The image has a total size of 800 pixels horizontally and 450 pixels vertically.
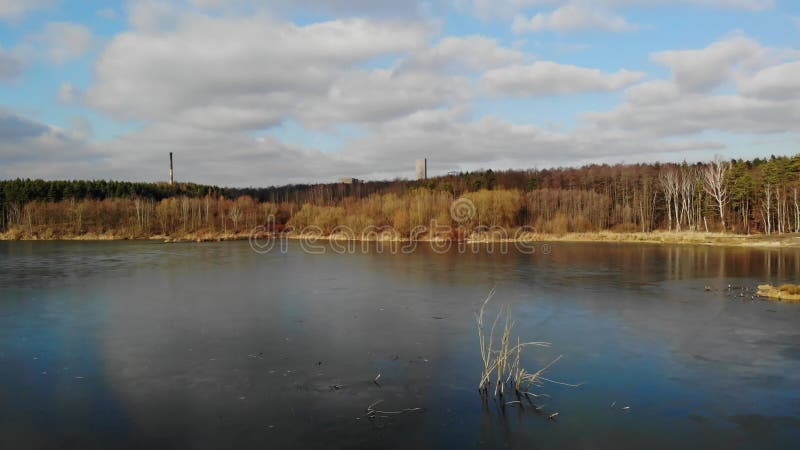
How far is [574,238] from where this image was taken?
46.6 m

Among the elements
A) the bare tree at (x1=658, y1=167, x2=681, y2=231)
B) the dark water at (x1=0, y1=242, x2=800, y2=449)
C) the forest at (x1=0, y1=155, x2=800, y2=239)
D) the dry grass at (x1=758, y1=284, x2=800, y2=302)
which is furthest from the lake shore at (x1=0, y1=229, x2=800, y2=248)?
the dry grass at (x1=758, y1=284, x2=800, y2=302)

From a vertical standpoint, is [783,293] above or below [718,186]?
below

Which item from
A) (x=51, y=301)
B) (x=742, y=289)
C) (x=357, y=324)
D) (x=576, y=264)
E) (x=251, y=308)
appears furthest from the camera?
(x=576, y=264)

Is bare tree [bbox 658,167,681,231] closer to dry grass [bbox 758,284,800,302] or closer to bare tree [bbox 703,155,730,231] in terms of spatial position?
bare tree [bbox 703,155,730,231]

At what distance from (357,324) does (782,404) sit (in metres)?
7.79

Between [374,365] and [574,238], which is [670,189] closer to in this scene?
[574,238]

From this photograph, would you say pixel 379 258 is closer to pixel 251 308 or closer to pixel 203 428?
pixel 251 308

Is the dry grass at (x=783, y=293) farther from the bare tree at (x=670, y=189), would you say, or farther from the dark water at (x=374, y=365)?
the bare tree at (x=670, y=189)

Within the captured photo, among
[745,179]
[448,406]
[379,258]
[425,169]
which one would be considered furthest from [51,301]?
[425,169]

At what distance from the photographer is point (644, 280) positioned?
19.5 meters

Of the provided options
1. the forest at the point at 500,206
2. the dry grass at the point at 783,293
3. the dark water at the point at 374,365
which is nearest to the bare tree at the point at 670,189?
the forest at the point at 500,206

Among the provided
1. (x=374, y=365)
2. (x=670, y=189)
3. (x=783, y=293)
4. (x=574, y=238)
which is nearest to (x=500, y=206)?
(x=574, y=238)

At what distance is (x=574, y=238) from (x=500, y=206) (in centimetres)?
729

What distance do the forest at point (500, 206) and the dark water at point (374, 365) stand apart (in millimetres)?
31631
